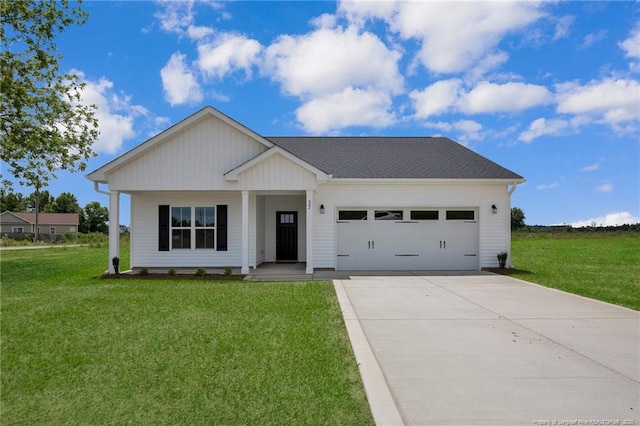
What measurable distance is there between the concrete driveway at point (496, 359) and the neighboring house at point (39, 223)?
230ft

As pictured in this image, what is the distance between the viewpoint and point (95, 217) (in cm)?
7712

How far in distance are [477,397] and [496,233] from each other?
39.0 ft

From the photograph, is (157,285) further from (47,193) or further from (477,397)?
(47,193)

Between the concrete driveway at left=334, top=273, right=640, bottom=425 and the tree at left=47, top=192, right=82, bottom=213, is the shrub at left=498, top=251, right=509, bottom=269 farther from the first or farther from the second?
the tree at left=47, top=192, right=82, bottom=213

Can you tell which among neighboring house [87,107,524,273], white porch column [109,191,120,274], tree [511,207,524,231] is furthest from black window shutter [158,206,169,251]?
tree [511,207,524,231]

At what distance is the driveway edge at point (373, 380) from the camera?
360 centimetres

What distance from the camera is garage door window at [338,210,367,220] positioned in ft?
48.2

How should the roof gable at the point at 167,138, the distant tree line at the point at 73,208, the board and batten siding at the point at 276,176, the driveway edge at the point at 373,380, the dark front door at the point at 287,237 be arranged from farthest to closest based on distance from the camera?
the distant tree line at the point at 73,208 → the dark front door at the point at 287,237 → the roof gable at the point at 167,138 → the board and batten siding at the point at 276,176 → the driveway edge at the point at 373,380

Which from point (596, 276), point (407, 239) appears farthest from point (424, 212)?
point (596, 276)

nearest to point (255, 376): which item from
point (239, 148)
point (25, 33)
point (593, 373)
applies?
point (593, 373)

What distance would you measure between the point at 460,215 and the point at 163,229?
10.7 meters

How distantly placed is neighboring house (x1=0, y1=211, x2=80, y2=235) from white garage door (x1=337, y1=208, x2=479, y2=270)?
63880mm

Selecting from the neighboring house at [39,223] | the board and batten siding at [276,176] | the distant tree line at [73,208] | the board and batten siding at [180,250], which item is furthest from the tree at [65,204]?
the board and batten siding at [276,176]

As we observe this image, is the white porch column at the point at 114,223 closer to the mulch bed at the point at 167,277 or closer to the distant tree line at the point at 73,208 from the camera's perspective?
the mulch bed at the point at 167,277
